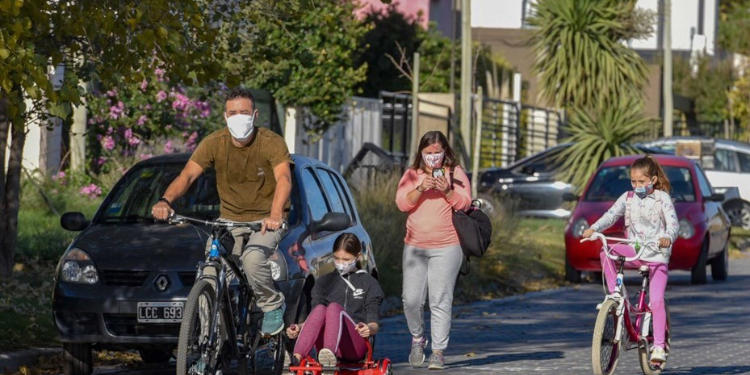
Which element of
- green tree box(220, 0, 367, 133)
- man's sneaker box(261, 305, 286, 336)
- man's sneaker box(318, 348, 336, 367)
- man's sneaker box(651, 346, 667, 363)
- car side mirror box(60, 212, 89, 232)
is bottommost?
man's sneaker box(651, 346, 667, 363)

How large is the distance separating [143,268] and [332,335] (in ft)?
5.30

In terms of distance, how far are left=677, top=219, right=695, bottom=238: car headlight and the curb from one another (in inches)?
390

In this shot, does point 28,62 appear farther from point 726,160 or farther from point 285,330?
point 726,160

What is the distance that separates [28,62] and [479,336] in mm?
6082

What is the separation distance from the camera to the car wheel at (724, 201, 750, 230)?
1218 inches

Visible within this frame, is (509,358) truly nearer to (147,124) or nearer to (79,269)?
(79,269)

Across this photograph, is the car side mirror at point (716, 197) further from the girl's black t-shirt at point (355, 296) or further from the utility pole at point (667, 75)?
the utility pole at point (667, 75)

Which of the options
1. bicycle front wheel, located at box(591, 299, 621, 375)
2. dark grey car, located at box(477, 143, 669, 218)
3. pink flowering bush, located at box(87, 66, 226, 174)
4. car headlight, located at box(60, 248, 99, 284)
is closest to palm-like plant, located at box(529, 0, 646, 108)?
dark grey car, located at box(477, 143, 669, 218)

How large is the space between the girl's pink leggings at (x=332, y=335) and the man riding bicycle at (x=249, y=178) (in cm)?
53

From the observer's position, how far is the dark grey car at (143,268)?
995 cm

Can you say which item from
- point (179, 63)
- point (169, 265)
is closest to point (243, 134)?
point (169, 265)

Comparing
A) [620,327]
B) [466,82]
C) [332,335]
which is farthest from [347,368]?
[466,82]

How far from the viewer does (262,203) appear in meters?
9.66

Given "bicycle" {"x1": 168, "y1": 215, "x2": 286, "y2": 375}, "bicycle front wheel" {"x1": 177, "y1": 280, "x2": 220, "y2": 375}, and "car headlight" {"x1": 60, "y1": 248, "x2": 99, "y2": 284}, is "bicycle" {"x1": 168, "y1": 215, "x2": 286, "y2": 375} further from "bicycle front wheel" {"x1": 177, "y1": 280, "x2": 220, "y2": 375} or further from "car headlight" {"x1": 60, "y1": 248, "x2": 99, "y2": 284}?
"car headlight" {"x1": 60, "y1": 248, "x2": 99, "y2": 284}
